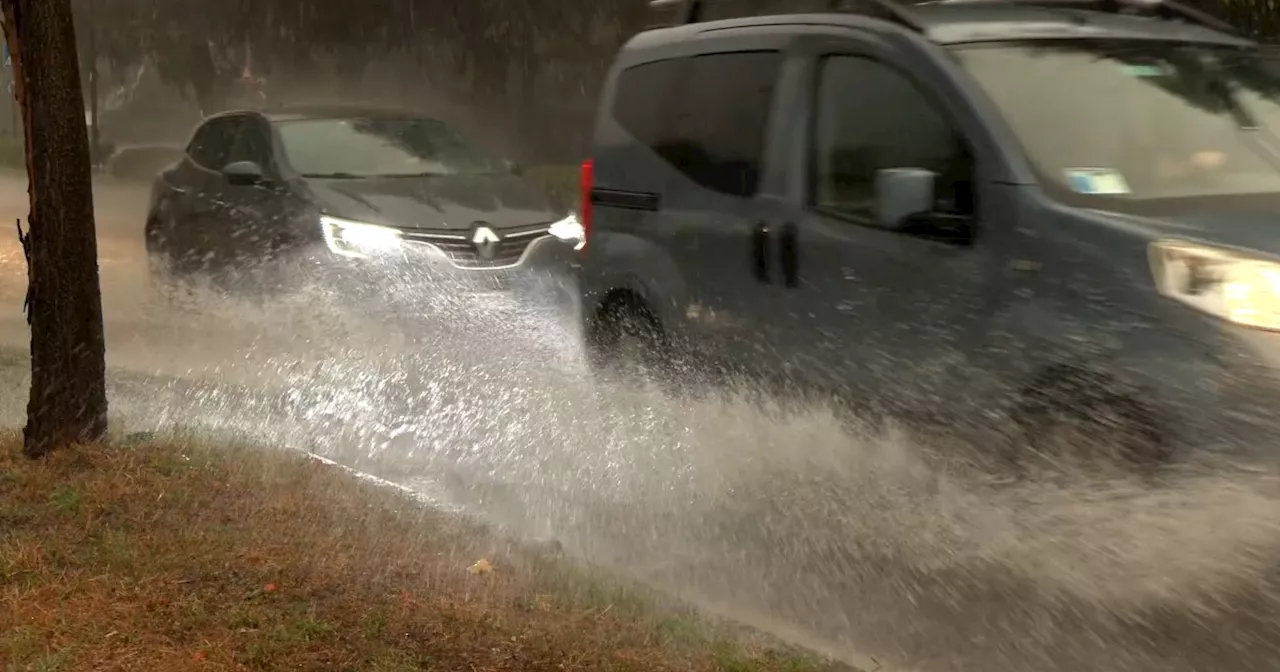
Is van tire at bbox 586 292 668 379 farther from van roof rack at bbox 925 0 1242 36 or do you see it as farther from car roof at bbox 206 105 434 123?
car roof at bbox 206 105 434 123

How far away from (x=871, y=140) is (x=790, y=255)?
1.82 ft

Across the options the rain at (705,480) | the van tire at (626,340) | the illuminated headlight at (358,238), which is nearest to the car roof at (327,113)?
the rain at (705,480)

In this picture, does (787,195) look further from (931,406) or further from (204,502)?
(204,502)

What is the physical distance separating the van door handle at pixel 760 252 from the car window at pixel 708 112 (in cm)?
20

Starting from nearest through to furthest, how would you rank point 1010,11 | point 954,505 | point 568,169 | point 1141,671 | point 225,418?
1. point 1141,671
2. point 954,505
3. point 1010,11
4. point 225,418
5. point 568,169

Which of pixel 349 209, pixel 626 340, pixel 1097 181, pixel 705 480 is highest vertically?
pixel 1097 181

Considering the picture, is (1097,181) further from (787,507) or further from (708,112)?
(708,112)

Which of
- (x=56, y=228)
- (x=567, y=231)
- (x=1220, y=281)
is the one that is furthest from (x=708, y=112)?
(x=567, y=231)

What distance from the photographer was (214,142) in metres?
10.8

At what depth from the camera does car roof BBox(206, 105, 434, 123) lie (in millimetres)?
10305

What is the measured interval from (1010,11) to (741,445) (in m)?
2.06

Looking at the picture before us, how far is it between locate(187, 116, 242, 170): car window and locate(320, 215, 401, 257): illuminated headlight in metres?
1.70

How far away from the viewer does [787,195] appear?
5520 millimetres

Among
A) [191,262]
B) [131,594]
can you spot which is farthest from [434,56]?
[131,594]
